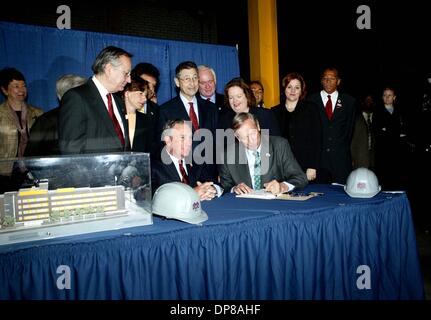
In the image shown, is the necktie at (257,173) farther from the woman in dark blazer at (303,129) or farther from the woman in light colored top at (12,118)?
the woman in light colored top at (12,118)

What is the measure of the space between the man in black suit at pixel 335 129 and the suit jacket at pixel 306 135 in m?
0.24

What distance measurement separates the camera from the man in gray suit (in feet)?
9.47

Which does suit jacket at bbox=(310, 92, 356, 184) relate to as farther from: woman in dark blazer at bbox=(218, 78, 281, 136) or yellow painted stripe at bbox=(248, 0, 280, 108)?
yellow painted stripe at bbox=(248, 0, 280, 108)

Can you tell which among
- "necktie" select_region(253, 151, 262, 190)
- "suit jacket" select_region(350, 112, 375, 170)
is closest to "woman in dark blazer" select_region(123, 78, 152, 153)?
"necktie" select_region(253, 151, 262, 190)

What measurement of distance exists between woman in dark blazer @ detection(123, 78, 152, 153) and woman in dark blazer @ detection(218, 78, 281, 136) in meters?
0.81

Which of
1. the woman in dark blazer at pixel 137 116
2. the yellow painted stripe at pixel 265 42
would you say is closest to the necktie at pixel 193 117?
the woman in dark blazer at pixel 137 116

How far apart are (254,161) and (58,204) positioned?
1.67 metres

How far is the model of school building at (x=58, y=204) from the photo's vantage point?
1.76m

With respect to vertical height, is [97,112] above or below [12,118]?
below

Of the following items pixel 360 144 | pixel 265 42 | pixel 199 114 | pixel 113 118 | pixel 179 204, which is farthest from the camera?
pixel 265 42

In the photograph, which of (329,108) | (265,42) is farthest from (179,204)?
(265,42)

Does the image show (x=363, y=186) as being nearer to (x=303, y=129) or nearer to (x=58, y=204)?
(x=303, y=129)

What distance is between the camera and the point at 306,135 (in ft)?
12.3
